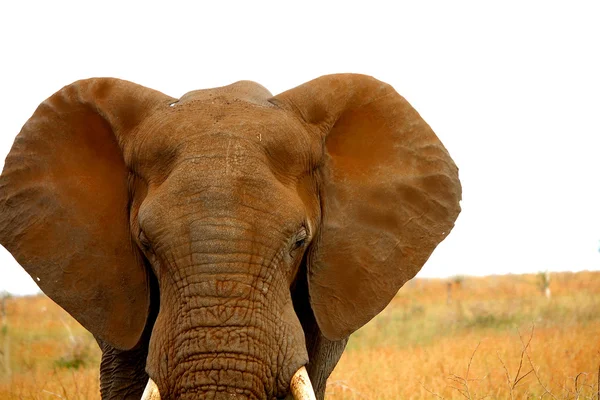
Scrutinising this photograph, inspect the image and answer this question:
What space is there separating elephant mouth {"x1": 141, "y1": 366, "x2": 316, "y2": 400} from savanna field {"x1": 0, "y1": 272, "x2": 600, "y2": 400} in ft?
8.37

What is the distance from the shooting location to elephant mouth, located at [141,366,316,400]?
539 centimetres

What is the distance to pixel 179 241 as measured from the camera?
552cm

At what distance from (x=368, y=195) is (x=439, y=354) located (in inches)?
268

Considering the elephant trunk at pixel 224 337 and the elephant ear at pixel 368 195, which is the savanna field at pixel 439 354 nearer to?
the elephant ear at pixel 368 195

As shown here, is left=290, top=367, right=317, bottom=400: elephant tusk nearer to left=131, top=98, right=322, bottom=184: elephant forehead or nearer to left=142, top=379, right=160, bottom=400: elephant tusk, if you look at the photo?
left=142, top=379, right=160, bottom=400: elephant tusk

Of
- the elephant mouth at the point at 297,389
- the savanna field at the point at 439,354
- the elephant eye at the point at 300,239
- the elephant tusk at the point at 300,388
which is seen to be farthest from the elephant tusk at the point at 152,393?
the savanna field at the point at 439,354

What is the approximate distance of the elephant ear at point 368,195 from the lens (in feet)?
21.1

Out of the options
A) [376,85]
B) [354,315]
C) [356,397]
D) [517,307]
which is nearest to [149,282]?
[354,315]

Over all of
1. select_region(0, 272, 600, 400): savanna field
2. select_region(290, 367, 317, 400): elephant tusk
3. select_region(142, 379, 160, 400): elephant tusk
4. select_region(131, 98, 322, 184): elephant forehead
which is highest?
select_region(131, 98, 322, 184): elephant forehead

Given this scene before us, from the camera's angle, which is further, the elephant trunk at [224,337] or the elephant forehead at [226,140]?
the elephant forehead at [226,140]

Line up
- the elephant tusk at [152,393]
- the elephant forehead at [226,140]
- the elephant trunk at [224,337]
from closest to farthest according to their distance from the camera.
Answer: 1. the elephant trunk at [224,337]
2. the elephant tusk at [152,393]
3. the elephant forehead at [226,140]

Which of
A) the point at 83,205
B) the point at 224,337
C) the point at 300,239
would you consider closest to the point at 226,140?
the point at 300,239

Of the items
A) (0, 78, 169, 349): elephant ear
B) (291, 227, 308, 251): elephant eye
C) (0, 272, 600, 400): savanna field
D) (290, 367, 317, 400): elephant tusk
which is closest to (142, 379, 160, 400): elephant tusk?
(290, 367, 317, 400): elephant tusk

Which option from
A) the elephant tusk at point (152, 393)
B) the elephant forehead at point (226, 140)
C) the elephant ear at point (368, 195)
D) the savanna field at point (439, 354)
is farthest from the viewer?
the savanna field at point (439, 354)
